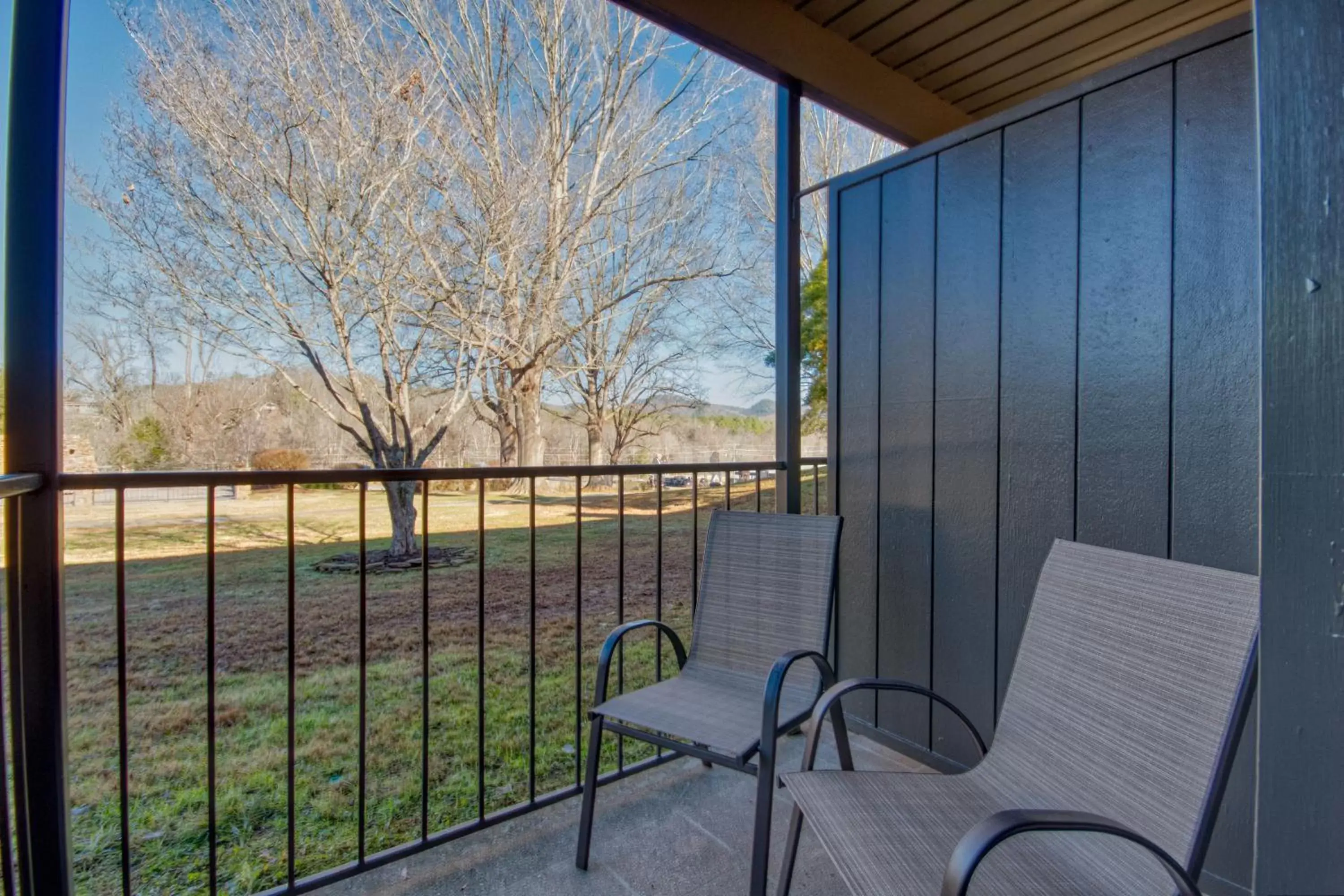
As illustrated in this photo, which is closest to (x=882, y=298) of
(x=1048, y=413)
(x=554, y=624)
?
(x=1048, y=413)

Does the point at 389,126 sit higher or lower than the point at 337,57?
lower

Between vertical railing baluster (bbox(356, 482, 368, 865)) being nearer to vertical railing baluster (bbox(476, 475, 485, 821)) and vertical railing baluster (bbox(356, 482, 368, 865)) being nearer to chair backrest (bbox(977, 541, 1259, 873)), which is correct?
vertical railing baluster (bbox(476, 475, 485, 821))

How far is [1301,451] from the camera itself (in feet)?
1.92

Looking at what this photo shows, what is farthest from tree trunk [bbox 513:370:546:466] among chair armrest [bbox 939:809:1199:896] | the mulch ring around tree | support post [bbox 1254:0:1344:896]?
support post [bbox 1254:0:1344:896]

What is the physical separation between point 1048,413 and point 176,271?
22.4ft

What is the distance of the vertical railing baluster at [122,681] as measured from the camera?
144cm

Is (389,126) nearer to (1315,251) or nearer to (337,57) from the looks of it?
(337,57)

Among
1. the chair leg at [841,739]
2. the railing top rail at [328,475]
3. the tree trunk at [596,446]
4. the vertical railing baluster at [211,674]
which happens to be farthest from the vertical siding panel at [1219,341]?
the tree trunk at [596,446]

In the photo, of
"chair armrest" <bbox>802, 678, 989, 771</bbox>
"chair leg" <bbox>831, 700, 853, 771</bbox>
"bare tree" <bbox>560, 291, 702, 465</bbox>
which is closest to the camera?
"chair armrest" <bbox>802, 678, 989, 771</bbox>

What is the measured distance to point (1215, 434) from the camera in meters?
1.62

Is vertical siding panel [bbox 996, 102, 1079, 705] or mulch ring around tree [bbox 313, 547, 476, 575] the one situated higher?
vertical siding panel [bbox 996, 102, 1079, 705]

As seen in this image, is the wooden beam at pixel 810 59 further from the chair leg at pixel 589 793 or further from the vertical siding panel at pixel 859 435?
the chair leg at pixel 589 793

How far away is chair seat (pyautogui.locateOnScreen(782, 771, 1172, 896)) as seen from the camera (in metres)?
1.13

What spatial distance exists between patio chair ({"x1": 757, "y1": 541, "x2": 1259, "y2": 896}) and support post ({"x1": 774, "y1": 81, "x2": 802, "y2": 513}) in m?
1.20
